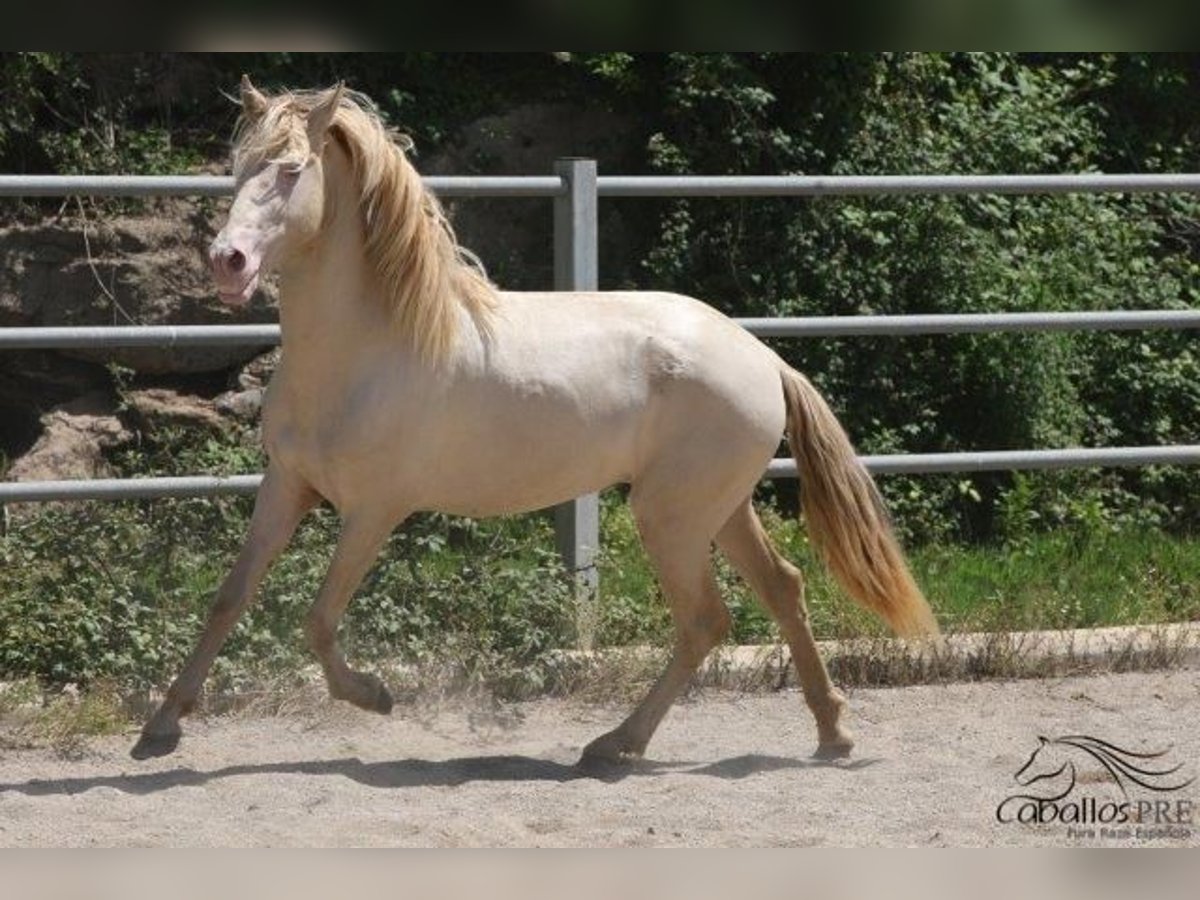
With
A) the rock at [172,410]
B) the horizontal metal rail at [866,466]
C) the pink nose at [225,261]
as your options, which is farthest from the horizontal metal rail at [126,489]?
the rock at [172,410]

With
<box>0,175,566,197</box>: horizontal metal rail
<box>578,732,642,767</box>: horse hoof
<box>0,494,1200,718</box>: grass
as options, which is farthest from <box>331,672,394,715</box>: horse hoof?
<box>0,175,566,197</box>: horizontal metal rail

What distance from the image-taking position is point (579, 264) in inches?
279

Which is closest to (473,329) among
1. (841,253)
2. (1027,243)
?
(841,253)

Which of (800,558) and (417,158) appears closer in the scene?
(800,558)

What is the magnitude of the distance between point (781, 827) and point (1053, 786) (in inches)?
36.0

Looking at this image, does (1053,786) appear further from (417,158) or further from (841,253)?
(417,158)

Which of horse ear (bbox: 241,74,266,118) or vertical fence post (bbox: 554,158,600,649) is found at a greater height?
horse ear (bbox: 241,74,266,118)

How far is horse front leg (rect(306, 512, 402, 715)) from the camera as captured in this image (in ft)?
18.6

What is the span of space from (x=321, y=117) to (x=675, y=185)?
1.86 m

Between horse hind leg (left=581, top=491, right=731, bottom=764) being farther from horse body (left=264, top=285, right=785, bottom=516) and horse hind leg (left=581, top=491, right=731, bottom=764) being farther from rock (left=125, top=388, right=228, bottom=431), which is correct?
rock (left=125, top=388, right=228, bottom=431)

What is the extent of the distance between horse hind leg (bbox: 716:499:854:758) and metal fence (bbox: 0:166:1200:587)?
0.67m

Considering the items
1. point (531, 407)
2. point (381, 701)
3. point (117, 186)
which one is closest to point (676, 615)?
point (531, 407)

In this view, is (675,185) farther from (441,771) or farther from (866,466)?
(441,771)

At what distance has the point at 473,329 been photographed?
19.2 ft
